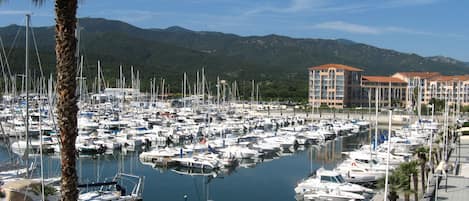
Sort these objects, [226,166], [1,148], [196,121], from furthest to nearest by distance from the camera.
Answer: [196,121]
[1,148]
[226,166]

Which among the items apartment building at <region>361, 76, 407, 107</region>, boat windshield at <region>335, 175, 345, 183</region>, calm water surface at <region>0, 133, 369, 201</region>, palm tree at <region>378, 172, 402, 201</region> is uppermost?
apartment building at <region>361, 76, 407, 107</region>

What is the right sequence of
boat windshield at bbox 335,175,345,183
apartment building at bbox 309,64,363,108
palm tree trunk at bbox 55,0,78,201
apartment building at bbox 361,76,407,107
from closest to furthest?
palm tree trunk at bbox 55,0,78,201, boat windshield at bbox 335,175,345,183, apartment building at bbox 309,64,363,108, apartment building at bbox 361,76,407,107

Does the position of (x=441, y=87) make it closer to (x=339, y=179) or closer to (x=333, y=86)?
(x=333, y=86)

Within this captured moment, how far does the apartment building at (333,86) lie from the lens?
143 m

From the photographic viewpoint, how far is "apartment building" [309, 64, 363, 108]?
143 meters

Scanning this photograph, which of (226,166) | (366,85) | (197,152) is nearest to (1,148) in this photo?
(197,152)

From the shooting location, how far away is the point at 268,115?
11188 cm

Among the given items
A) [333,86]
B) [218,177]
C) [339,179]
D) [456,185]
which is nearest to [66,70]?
[456,185]

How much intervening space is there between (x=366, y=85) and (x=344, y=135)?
234 ft

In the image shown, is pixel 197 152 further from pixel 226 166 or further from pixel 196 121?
pixel 196 121

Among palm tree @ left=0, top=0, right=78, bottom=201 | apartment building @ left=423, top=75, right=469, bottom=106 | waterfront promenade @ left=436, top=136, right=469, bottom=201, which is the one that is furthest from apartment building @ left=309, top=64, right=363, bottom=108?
palm tree @ left=0, top=0, right=78, bottom=201

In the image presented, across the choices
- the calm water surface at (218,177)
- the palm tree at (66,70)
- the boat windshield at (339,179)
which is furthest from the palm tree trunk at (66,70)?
the boat windshield at (339,179)

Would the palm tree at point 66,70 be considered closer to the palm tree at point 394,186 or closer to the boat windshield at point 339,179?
the palm tree at point 394,186

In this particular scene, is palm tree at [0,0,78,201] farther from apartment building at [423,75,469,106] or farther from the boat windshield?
apartment building at [423,75,469,106]
